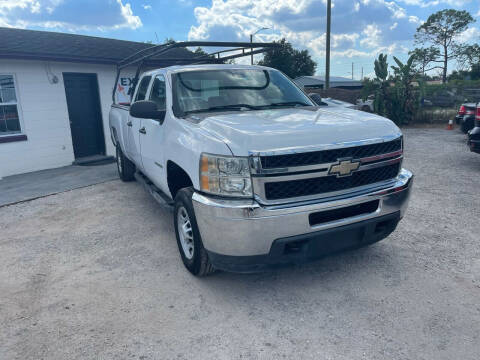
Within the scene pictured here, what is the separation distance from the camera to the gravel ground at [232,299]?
8.74ft

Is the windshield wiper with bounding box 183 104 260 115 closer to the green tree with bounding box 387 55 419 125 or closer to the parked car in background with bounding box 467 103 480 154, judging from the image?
the parked car in background with bounding box 467 103 480 154

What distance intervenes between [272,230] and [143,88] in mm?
3622

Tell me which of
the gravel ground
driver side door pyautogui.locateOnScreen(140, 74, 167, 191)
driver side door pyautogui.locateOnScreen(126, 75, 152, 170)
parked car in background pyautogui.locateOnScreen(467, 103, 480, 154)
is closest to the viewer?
the gravel ground

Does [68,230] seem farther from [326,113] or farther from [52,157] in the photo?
[52,157]

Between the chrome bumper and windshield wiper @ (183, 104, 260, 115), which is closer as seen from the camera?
the chrome bumper

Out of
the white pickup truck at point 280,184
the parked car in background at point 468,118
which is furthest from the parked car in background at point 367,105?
the white pickup truck at point 280,184

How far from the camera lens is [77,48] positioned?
10492 mm

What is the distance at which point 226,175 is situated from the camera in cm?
287

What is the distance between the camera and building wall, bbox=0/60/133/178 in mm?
9070

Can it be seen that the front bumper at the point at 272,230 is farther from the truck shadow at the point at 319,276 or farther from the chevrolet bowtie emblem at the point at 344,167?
the truck shadow at the point at 319,276

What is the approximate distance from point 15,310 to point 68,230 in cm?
198

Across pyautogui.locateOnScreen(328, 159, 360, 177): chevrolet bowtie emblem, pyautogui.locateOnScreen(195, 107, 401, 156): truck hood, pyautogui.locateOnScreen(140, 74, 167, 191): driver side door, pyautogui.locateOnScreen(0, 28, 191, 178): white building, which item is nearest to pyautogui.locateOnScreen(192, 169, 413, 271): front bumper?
pyautogui.locateOnScreen(328, 159, 360, 177): chevrolet bowtie emblem

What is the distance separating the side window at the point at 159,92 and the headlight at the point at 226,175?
1683mm

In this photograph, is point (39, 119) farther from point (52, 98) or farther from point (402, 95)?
point (402, 95)
